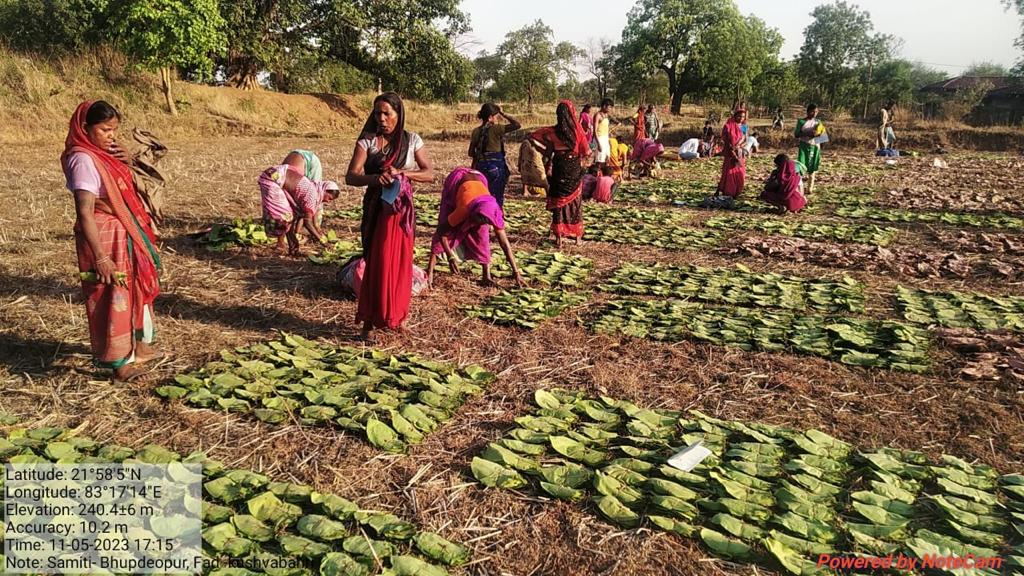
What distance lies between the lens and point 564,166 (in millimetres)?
7418

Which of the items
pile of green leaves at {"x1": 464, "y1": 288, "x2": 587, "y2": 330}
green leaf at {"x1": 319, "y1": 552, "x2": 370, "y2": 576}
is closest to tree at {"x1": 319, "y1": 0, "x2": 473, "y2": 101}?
pile of green leaves at {"x1": 464, "y1": 288, "x2": 587, "y2": 330}

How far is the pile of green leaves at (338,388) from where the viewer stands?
3.33 meters

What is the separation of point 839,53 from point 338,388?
5695cm

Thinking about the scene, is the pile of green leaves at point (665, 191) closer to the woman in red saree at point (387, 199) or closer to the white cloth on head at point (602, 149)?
the white cloth on head at point (602, 149)

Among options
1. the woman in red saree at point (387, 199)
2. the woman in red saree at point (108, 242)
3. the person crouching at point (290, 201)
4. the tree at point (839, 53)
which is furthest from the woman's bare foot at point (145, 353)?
the tree at point (839, 53)

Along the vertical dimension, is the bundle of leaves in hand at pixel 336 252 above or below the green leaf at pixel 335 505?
above

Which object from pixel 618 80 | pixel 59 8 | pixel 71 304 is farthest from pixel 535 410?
pixel 618 80

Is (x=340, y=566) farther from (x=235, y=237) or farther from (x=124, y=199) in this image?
(x=235, y=237)

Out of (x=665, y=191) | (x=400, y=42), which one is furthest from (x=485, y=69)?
(x=665, y=191)

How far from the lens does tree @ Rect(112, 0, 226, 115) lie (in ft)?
55.2

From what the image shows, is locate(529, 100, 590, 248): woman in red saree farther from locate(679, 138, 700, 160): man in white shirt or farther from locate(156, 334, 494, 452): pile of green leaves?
locate(679, 138, 700, 160): man in white shirt

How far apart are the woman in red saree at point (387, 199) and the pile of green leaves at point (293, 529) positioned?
5.75 ft

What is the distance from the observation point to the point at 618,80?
42594mm

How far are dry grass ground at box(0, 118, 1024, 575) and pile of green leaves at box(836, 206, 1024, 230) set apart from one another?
3.49m
